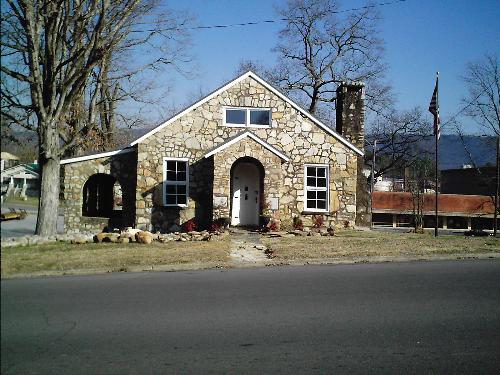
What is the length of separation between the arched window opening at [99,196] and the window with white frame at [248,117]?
299 inches

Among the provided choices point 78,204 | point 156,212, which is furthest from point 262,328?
Result: point 78,204

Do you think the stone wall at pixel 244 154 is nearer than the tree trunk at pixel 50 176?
No

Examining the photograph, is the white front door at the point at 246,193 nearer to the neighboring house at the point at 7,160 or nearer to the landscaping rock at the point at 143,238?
the landscaping rock at the point at 143,238

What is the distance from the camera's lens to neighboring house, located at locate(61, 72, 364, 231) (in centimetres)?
1767

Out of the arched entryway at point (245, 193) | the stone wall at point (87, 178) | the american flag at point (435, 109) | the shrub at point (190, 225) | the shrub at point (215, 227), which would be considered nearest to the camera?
the shrub at point (215, 227)

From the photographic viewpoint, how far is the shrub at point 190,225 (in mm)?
17047

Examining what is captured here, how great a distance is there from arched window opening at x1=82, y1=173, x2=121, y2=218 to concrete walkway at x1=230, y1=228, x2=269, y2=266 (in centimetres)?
839

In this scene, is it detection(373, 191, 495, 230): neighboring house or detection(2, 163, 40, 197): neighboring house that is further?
detection(373, 191, 495, 230): neighboring house

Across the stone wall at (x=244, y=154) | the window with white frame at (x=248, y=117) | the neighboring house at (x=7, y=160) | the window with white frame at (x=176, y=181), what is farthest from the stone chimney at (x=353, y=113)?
the neighboring house at (x=7, y=160)

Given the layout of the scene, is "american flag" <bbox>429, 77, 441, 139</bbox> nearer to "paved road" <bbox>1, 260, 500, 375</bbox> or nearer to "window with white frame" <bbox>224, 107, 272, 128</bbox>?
"window with white frame" <bbox>224, 107, 272, 128</bbox>

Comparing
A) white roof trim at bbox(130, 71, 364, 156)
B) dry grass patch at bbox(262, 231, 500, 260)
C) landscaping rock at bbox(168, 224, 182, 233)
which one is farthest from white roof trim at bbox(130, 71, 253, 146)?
dry grass patch at bbox(262, 231, 500, 260)

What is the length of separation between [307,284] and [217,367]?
13.2 feet

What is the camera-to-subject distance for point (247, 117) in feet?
60.6

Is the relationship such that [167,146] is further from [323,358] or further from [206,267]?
[323,358]
